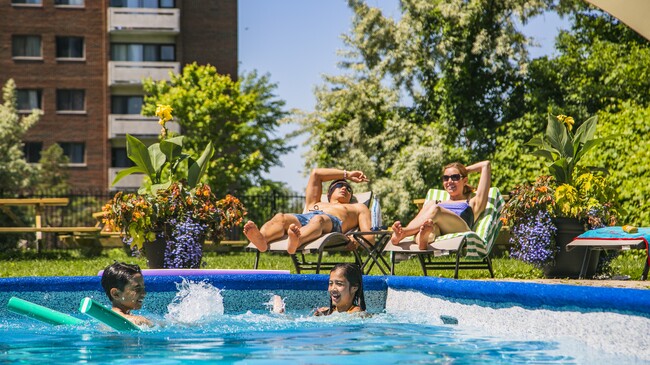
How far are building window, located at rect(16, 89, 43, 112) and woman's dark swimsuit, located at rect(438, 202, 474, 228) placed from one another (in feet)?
103

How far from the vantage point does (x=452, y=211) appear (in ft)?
32.1

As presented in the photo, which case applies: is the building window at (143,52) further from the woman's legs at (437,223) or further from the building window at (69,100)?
the woman's legs at (437,223)

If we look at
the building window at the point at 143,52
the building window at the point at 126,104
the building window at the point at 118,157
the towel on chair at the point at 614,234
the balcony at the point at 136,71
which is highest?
the building window at the point at 143,52

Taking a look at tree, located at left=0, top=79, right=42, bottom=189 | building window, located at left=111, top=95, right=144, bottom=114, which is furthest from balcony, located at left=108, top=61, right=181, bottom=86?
tree, located at left=0, top=79, right=42, bottom=189

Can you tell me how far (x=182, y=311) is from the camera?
7367 mm

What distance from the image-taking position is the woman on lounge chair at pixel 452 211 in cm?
914

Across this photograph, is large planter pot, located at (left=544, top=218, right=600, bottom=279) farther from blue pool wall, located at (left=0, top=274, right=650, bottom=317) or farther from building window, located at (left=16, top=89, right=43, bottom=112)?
building window, located at (left=16, top=89, right=43, bottom=112)

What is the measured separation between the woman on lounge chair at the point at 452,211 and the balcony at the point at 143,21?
30227mm

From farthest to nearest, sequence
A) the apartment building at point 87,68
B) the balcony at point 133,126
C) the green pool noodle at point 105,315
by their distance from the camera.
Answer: the apartment building at point 87,68
the balcony at point 133,126
the green pool noodle at point 105,315

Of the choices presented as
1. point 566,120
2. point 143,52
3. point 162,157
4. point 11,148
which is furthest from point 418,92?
point 143,52

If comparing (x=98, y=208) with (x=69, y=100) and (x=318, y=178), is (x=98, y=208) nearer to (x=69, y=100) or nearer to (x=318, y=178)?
(x=69, y=100)

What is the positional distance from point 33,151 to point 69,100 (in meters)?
2.44

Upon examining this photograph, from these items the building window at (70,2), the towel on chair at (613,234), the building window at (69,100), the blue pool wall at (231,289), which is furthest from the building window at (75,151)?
the blue pool wall at (231,289)

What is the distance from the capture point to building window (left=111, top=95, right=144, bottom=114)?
3928 centimetres
